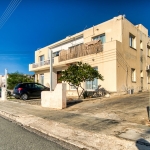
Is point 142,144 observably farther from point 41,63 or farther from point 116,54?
point 41,63

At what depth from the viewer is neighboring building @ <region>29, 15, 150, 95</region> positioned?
15539 mm

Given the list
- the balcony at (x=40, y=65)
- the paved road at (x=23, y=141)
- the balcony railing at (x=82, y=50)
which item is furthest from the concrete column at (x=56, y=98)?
the balcony at (x=40, y=65)

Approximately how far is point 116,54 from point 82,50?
459cm

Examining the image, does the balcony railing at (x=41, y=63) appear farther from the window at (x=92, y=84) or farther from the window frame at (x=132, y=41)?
the window frame at (x=132, y=41)

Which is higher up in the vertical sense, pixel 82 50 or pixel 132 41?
pixel 132 41

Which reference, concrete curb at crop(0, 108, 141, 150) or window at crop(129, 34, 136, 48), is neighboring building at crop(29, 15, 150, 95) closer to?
window at crop(129, 34, 136, 48)

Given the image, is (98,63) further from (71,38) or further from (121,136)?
(121,136)

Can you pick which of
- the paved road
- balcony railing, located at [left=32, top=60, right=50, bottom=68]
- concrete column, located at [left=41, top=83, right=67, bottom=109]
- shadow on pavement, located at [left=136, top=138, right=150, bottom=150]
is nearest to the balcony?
balcony railing, located at [left=32, top=60, right=50, bottom=68]

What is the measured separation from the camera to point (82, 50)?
1881 centimetres

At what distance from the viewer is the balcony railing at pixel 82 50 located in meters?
16.9

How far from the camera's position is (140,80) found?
18969 mm

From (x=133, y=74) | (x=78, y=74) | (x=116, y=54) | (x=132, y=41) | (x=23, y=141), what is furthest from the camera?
(x=132, y=41)

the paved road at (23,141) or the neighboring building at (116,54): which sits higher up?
the neighboring building at (116,54)

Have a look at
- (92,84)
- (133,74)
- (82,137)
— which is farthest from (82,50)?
(82,137)
